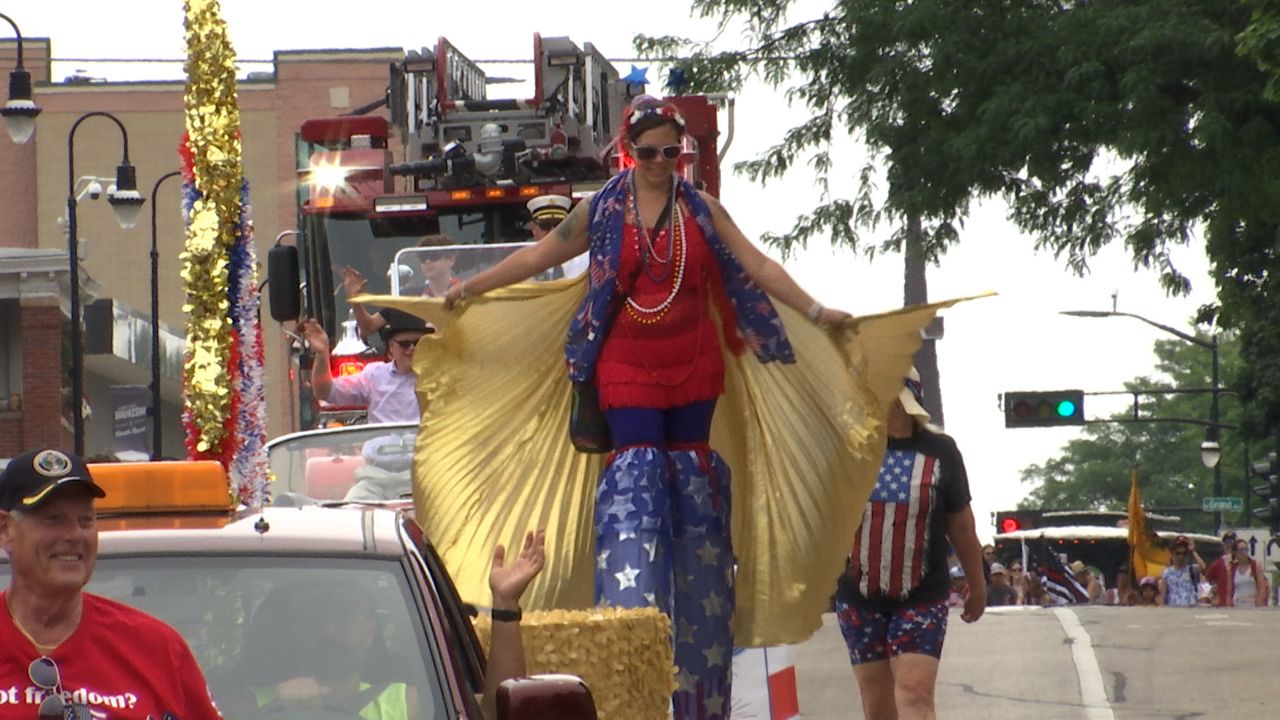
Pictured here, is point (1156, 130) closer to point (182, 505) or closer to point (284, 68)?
point (182, 505)

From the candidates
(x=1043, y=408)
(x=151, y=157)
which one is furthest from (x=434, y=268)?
(x=151, y=157)

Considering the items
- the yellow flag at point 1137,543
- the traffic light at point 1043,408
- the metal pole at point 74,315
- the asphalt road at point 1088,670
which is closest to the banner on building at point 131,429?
the metal pole at point 74,315

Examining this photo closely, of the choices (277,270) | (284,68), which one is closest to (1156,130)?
(277,270)

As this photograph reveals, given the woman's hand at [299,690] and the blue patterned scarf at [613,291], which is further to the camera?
the blue patterned scarf at [613,291]

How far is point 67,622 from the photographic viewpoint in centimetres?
443

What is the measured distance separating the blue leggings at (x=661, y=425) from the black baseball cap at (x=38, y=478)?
2952 mm

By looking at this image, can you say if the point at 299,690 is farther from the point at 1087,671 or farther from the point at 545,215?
the point at 1087,671

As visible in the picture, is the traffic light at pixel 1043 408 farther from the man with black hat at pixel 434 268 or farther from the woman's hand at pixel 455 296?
the woman's hand at pixel 455 296

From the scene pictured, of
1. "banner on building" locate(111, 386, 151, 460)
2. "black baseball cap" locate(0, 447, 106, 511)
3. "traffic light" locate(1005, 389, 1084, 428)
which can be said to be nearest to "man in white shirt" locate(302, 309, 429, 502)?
"black baseball cap" locate(0, 447, 106, 511)

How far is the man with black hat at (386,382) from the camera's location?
36.4 ft

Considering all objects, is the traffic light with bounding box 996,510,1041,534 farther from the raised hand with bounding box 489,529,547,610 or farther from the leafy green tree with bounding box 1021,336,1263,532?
the raised hand with bounding box 489,529,547,610

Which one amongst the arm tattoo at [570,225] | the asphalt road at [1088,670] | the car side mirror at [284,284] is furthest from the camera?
the car side mirror at [284,284]

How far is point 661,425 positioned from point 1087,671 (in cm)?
761

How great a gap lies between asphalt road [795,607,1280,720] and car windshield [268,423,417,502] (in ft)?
10.8
